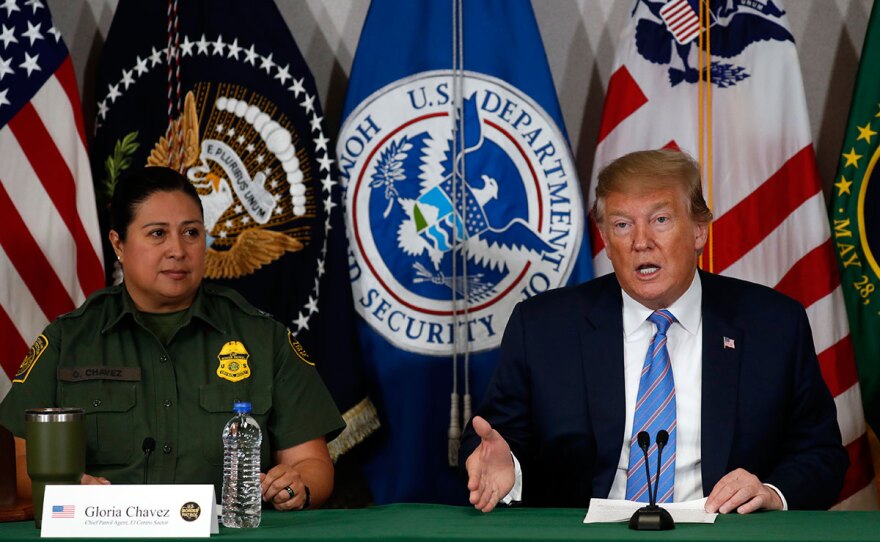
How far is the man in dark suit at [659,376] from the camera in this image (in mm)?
2371

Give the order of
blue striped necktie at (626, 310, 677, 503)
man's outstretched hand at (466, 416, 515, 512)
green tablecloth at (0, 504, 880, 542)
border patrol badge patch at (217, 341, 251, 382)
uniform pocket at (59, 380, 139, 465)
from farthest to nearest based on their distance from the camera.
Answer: border patrol badge patch at (217, 341, 251, 382), uniform pocket at (59, 380, 139, 465), blue striped necktie at (626, 310, 677, 503), man's outstretched hand at (466, 416, 515, 512), green tablecloth at (0, 504, 880, 542)

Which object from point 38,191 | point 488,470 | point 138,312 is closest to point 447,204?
point 138,312

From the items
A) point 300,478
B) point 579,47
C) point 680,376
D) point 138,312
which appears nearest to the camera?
point 300,478

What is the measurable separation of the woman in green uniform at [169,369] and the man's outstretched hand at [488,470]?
0.55 meters

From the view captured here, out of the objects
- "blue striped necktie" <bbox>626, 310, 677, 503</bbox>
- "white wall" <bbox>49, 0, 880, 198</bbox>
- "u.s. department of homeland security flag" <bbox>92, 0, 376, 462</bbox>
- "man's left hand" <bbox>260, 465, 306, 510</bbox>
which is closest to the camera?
"man's left hand" <bbox>260, 465, 306, 510</bbox>

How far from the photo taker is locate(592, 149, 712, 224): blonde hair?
2.49 m

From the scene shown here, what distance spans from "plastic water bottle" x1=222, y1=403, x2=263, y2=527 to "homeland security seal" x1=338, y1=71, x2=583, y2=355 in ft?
4.03

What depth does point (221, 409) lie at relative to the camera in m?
2.52

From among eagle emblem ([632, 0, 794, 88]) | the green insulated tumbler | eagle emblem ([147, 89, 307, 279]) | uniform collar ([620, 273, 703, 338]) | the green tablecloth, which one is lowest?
the green tablecloth

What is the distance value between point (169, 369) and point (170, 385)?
0.13 ft

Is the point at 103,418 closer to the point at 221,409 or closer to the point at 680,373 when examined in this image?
the point at 221,409

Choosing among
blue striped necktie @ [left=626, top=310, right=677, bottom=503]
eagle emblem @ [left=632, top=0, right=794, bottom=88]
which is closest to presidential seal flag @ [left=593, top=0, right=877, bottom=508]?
eagle emblem @ [left=632, top=0, right=794, bottom=88]

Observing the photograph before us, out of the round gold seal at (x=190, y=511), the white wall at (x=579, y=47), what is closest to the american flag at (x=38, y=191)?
the white wall at (x=579, y=47)

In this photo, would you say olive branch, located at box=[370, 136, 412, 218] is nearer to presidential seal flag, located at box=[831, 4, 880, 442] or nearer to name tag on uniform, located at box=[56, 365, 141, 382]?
name tag on uniform, located at box=[56, 365, 141, 382]
